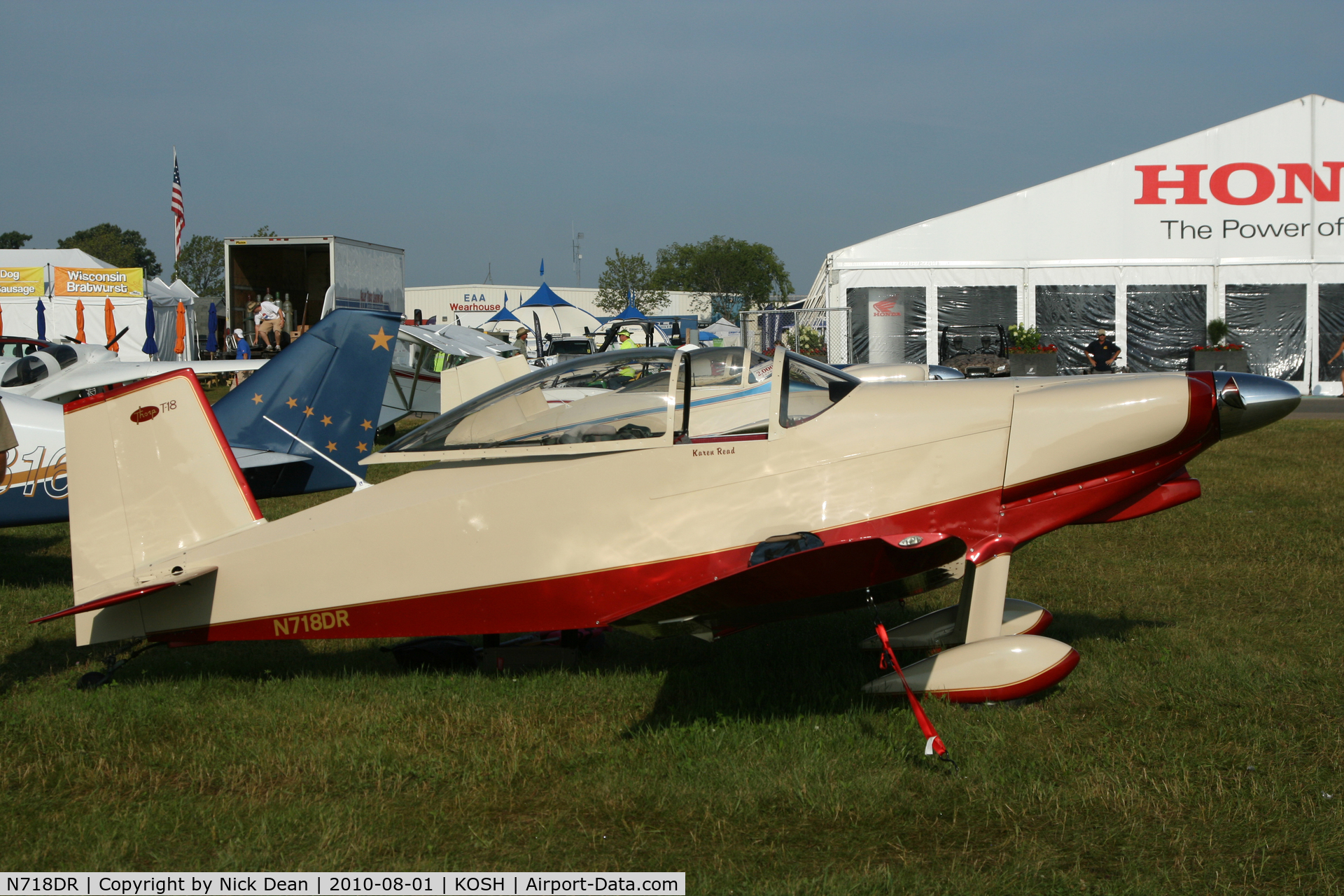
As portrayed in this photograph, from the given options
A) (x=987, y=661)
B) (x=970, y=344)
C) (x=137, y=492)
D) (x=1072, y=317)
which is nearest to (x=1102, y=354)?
(x=1072, y=317)

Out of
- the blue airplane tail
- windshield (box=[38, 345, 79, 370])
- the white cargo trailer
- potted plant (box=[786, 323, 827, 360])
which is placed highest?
the white cargo trailer

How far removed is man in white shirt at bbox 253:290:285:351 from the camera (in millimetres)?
20516

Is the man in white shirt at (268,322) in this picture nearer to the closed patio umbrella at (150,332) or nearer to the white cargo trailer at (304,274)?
the white cargo trailer at (304,274)

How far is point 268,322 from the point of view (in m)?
20.7

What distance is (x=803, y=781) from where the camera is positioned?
3859 millimetres

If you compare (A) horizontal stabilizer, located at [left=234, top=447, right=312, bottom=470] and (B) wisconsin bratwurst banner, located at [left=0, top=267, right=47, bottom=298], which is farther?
(B) wisconsin bratwurst banner, located at [left=0, top=267, right=47, bottom=298]

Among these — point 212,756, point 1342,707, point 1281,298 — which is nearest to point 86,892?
point 212,756

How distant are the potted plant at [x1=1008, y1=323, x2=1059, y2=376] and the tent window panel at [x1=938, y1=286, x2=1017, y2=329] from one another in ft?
3.76

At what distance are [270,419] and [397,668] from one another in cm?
274

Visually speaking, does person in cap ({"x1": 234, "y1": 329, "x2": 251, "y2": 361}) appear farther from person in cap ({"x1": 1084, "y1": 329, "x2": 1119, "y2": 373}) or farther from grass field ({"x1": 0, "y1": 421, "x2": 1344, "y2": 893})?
person in cap ({"x1": 1084, "y1": 329, "x2": 1119, "y2": 373})

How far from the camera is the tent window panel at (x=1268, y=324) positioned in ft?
70.8

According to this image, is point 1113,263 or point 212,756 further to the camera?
point 1113,263

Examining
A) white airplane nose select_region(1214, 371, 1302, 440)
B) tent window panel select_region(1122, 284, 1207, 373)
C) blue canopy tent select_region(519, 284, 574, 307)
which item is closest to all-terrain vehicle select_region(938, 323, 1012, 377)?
tent window panel select_region(1122, 284, 1207, 373)

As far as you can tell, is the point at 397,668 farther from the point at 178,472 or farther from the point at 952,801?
the point at 952,801
